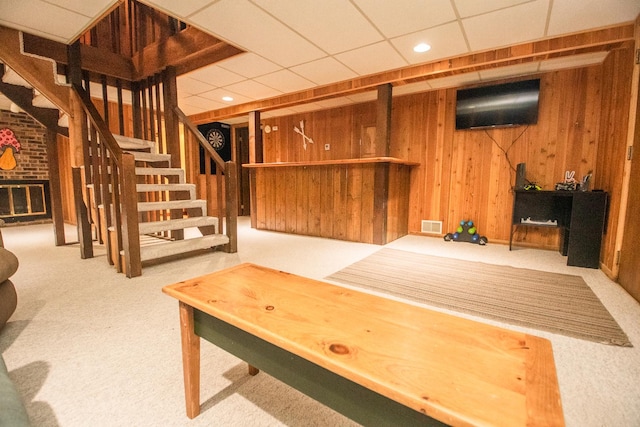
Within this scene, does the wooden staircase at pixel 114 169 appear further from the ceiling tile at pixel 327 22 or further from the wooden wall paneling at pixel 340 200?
the ceiling tile at pixel 327 22

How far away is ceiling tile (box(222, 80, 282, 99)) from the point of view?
15.0ft

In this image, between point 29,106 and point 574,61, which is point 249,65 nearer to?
point 29,106

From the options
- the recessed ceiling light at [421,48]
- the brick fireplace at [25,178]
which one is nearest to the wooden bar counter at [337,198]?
the recessed ceiling light at [421,48]

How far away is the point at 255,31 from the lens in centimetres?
296

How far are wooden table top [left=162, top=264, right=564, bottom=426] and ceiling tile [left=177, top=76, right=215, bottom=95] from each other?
4.23m

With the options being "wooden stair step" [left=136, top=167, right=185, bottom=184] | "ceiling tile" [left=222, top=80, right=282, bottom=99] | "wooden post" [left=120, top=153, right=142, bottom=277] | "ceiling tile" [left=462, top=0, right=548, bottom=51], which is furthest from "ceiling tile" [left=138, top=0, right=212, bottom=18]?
"ceiling tile" [left=462, top=0, right=548, bottom=51]

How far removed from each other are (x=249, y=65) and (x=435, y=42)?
2.26 meters

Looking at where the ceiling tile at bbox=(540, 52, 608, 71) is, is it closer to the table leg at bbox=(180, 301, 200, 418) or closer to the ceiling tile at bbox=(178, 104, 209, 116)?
the table leg at bbox=(180, 301, 200, 418)

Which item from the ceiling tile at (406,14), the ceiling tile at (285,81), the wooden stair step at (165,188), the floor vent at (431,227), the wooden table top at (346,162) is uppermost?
the ceiling tile at (285,81)

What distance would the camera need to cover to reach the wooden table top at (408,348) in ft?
1.84

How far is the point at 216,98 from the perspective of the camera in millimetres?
5371

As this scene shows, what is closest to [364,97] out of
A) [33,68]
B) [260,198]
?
[260,198]

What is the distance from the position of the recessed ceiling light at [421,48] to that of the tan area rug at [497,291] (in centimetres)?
238

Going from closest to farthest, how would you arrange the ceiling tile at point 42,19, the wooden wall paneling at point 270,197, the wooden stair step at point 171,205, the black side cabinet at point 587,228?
the ceiling tile at point 42,19, the black side cabinet at point 587,228, the wooden stair step at point 171,205, the wooden wall paneling at point 270,197
